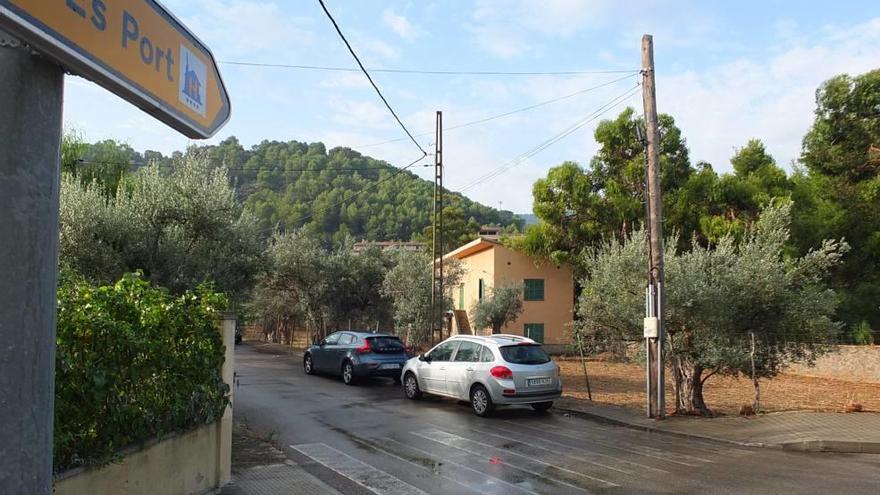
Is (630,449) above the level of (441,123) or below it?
below

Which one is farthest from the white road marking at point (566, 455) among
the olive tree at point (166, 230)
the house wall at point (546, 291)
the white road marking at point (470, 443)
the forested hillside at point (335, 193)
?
the forested hillside at point (335, 193)

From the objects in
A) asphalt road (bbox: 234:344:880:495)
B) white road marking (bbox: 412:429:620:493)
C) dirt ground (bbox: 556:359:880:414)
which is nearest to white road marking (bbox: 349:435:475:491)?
asphalt road (bbox: 234:344:880:495)

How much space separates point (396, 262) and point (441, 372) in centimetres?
1759

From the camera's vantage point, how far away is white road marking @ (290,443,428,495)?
7277 mm

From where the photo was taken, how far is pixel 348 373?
61.1 ft

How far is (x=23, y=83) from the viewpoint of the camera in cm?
172

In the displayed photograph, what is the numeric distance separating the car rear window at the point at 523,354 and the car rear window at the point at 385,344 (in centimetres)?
622

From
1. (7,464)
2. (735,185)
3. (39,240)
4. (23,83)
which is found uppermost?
(735,185)

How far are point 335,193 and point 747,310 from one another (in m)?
48.6

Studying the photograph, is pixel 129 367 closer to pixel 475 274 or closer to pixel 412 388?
pixel 412 388

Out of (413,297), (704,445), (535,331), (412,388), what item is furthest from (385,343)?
(535,331)

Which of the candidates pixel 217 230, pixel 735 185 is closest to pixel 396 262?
pixel 735 185

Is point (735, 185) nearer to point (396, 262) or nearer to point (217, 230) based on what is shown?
point (396, 262)

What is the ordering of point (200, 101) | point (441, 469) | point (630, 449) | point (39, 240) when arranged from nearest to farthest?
point (39, 240) → point (200, 101) → point (441, 469) → point (630, 449)
